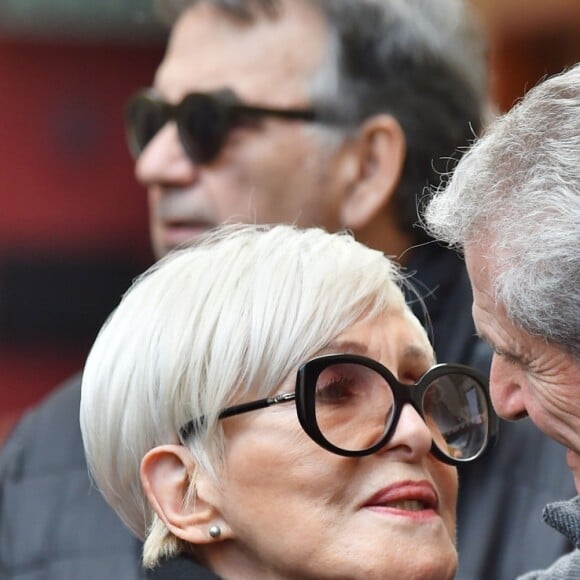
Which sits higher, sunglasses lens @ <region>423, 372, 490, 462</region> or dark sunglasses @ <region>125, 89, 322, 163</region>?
dark sunglasses @ <region>125, 89, 322, 163</region>

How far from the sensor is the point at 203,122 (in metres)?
3.63

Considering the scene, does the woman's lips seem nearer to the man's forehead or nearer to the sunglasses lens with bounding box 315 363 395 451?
the sunglasses lens with bounding box 315 363 395 451

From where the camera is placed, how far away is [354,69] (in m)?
3.73

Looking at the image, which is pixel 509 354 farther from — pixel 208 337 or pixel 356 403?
pixel 208 337

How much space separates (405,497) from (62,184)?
7.96 metres

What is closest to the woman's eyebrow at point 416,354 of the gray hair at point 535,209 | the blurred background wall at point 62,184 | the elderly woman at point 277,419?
the elderly woman at point 277,419

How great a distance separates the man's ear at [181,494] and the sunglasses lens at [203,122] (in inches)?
56.9

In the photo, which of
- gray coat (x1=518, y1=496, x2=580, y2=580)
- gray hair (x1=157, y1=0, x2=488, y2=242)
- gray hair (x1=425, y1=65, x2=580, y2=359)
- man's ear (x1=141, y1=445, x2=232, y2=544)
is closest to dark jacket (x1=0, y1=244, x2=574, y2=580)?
gray hair (x1=157, y1=0, x2=488, y2=242)

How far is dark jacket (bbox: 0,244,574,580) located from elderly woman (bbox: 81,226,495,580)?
0.69 metres

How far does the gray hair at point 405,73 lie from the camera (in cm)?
370

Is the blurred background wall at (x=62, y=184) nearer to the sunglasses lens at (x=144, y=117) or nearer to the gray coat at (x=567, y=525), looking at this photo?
the sunglasses lens at (x=144, y=117)

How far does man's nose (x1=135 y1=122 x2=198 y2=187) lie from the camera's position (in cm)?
366

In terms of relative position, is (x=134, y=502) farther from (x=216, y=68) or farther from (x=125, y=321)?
(x=216, y=68)

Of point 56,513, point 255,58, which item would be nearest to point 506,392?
point 56,513
